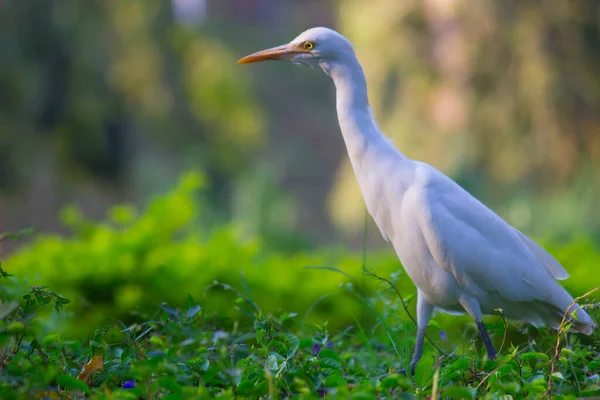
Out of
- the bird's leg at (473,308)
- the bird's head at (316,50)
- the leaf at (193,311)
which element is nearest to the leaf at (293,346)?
the leaf at (193,311)

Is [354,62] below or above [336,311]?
above

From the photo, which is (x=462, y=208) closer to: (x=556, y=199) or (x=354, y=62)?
(x=354, y=62)

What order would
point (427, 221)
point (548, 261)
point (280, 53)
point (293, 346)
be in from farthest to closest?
point (548, 261), point (280, 53), point (427, 221), point (293, 346)

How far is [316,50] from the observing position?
2.37 meters

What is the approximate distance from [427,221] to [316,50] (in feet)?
2.34

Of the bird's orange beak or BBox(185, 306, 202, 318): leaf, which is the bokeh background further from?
BBox(185, 306, 202, 318): leaf

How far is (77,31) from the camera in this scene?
8977mm

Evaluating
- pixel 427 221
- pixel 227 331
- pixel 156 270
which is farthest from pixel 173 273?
A: pixel 427 221

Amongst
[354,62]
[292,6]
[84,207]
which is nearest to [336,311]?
[354,62]

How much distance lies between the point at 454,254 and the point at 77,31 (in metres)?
7.93

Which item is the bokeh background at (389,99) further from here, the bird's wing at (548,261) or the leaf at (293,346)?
the leaf at (293,346)

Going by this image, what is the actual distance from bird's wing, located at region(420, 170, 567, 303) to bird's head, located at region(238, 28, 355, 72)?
540 millimetres

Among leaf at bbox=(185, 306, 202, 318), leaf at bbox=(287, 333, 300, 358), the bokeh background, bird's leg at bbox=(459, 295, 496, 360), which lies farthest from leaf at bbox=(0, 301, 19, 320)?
the bokeh background

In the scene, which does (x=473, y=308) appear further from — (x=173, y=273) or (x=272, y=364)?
(x=173, y=273)
